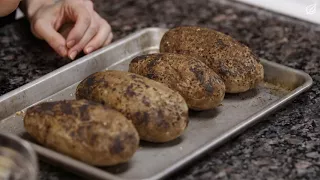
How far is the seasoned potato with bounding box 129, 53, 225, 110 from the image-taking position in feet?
4.25

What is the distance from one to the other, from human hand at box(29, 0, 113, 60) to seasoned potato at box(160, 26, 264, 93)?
277 mm

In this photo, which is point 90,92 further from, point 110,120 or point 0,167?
point 0,167

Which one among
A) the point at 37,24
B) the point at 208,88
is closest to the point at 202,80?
the point at 208,88

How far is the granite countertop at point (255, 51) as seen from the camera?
1.16 metres

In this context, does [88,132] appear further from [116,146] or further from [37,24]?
[37,24]

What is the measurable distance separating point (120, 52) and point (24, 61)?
246 millimetres

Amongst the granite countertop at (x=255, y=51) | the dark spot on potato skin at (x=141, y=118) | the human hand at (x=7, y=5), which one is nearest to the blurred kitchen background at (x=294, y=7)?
the granite countertop at (x=255, y=51)

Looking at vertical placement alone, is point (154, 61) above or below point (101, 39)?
above

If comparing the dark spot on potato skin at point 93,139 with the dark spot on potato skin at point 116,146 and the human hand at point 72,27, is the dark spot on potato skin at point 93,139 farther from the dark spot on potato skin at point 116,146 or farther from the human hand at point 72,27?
the human hand at point 72,27

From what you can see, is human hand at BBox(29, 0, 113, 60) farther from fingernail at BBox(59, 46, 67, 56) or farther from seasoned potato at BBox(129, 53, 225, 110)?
seasoned potato at BBox(129, 53, 225, 110)

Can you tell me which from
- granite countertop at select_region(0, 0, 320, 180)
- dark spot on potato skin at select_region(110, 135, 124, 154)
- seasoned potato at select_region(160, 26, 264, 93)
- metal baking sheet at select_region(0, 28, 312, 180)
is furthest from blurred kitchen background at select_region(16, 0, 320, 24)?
dark spot on potato skin at select_region(110, 135, 124, 154)

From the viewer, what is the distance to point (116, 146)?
1082mm

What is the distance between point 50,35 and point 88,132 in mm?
614

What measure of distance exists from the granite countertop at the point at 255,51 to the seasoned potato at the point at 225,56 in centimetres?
10
